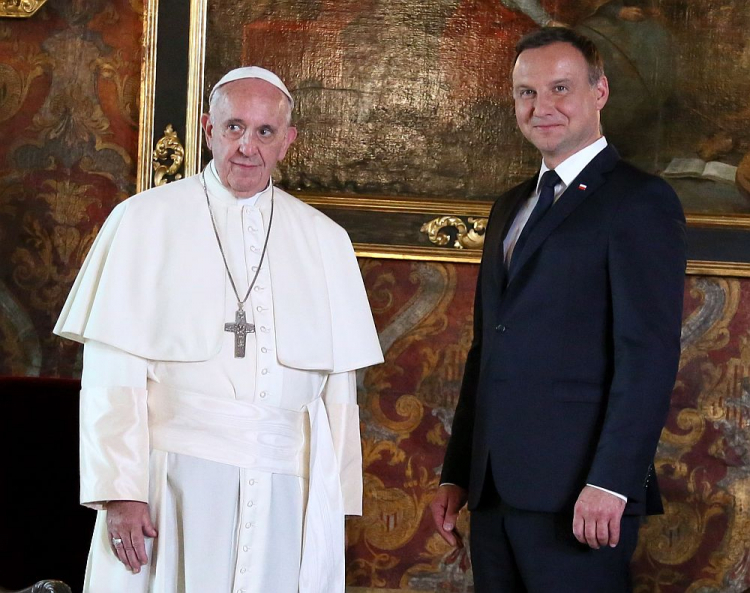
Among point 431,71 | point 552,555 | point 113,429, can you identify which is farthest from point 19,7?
point 552,555

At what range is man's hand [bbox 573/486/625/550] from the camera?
2.15m

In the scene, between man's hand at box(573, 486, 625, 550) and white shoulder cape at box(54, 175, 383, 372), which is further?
white shoulder cape at box(54, 175, 383, 372)

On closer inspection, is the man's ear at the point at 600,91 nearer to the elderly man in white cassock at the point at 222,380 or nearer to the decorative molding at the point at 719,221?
the elderly man in white cassock at the point at 222,380

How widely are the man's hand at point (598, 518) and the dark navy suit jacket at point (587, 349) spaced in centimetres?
3

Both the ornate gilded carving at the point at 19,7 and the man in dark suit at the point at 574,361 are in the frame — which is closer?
the man in dark suit at the point at 574,361

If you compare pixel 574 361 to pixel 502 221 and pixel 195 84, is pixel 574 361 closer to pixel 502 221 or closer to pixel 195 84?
pixel 502 221

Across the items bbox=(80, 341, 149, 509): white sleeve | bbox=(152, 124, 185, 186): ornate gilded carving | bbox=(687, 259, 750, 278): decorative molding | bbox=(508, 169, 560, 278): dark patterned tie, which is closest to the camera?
bbox=(80, 341, 149, 509): white sleeve

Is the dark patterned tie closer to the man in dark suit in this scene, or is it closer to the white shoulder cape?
the man in dark suit

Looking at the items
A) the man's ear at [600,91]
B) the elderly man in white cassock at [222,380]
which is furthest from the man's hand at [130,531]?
the man's ear at [600,91]

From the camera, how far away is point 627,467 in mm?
2178

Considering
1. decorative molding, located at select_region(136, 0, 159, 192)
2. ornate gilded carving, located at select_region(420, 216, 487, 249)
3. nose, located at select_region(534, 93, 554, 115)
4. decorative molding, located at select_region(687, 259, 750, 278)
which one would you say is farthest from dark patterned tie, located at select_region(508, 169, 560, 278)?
decorative molding, located at select_region(136, 0, 159, 192)

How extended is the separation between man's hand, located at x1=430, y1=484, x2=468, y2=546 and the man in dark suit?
0.54ft

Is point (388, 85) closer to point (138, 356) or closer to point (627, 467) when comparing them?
point (138, 356)

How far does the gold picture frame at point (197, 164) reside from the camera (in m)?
3.81
